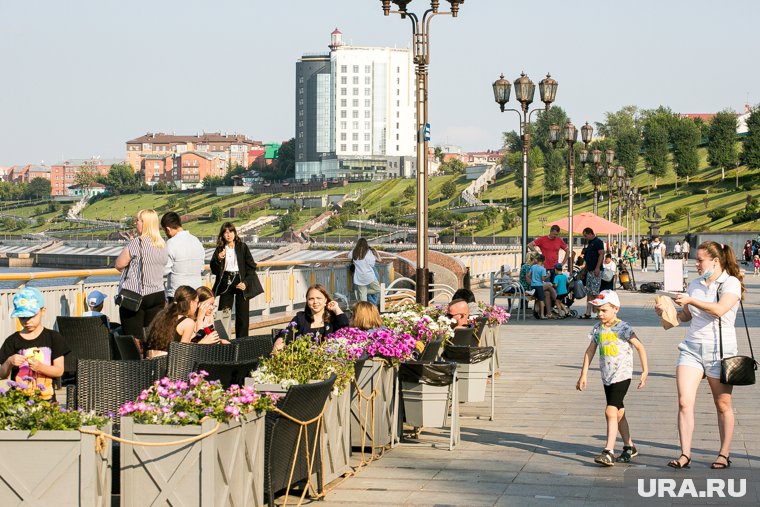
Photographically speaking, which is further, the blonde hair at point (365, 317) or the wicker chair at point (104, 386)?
the blonde hair at point (365, 317)

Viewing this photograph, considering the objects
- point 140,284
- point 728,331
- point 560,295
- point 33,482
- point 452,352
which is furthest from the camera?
point 560,295

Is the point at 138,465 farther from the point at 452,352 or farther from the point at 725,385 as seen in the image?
the point at 452,352

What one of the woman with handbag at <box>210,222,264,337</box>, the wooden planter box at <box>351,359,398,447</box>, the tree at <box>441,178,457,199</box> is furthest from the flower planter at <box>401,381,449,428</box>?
the tree at <box>441,178,457,199</box>

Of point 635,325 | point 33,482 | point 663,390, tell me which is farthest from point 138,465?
point 635,325

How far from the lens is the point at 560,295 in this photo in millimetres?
26281

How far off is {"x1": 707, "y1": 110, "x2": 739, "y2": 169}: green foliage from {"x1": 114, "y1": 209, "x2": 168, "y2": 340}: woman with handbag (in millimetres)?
133620

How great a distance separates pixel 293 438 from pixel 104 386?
1.31 meters

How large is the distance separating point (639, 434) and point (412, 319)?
2.19 m

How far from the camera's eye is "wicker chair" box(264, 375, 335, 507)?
278 inches

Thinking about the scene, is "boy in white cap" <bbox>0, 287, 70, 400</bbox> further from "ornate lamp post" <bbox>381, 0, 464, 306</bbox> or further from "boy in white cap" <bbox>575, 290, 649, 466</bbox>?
"ornate lamp post" <bbox>381, 0, 464, 306</bbox>

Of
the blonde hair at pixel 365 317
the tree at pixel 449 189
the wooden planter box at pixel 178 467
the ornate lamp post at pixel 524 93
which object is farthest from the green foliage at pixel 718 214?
the wooden planter box at pixel 178 467

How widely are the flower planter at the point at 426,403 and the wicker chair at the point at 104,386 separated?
109 inches

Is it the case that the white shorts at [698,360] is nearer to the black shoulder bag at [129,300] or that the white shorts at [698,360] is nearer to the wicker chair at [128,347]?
the wicker chair at [128,347]

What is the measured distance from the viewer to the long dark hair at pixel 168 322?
31.7 feet
